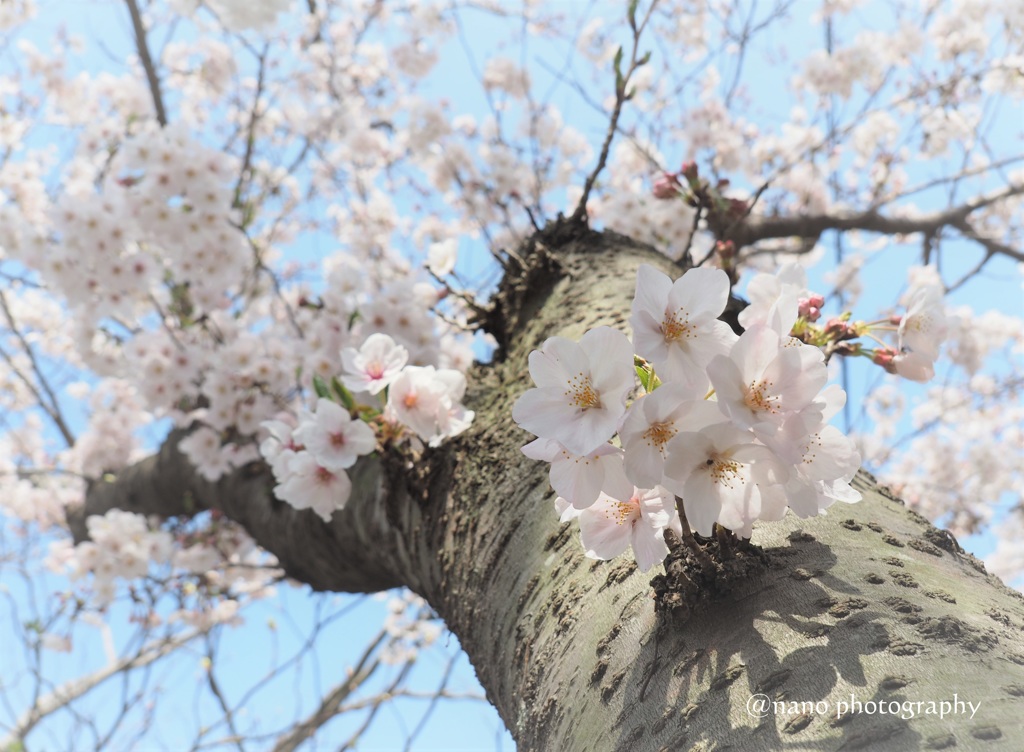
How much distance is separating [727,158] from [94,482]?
446 cm

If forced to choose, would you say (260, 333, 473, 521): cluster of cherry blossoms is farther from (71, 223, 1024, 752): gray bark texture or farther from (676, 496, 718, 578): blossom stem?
(676, 496, 718, 578): blossom stem

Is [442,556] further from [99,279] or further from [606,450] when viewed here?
[99,279]

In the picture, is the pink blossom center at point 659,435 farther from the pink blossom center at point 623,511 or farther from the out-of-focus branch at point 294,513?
the out-of-focus branch at point 294,513

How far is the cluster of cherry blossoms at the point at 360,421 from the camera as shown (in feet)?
4.13

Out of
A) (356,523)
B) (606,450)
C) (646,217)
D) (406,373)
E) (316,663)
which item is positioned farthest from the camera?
(316,663)

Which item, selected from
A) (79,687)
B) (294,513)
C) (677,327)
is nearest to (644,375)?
(677,327)

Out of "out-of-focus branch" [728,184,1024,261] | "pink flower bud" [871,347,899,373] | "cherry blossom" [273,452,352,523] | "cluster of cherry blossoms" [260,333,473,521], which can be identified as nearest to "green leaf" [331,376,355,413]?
"cluster of cherry blossoms" [260,333,473,521]

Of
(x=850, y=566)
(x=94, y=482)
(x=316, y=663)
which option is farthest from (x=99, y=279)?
(x=850, y=566)

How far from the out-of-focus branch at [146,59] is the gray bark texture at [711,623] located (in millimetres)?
2810

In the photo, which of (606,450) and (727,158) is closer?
(606,450)

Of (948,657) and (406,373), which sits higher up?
(406,373)

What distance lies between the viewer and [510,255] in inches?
69.9

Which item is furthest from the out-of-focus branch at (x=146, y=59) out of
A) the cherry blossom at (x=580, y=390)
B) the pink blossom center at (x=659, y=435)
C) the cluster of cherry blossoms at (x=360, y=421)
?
the pink blossom center at (x=659, y=435)

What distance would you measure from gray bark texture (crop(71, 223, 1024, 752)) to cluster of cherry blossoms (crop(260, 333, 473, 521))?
3.8 inches
